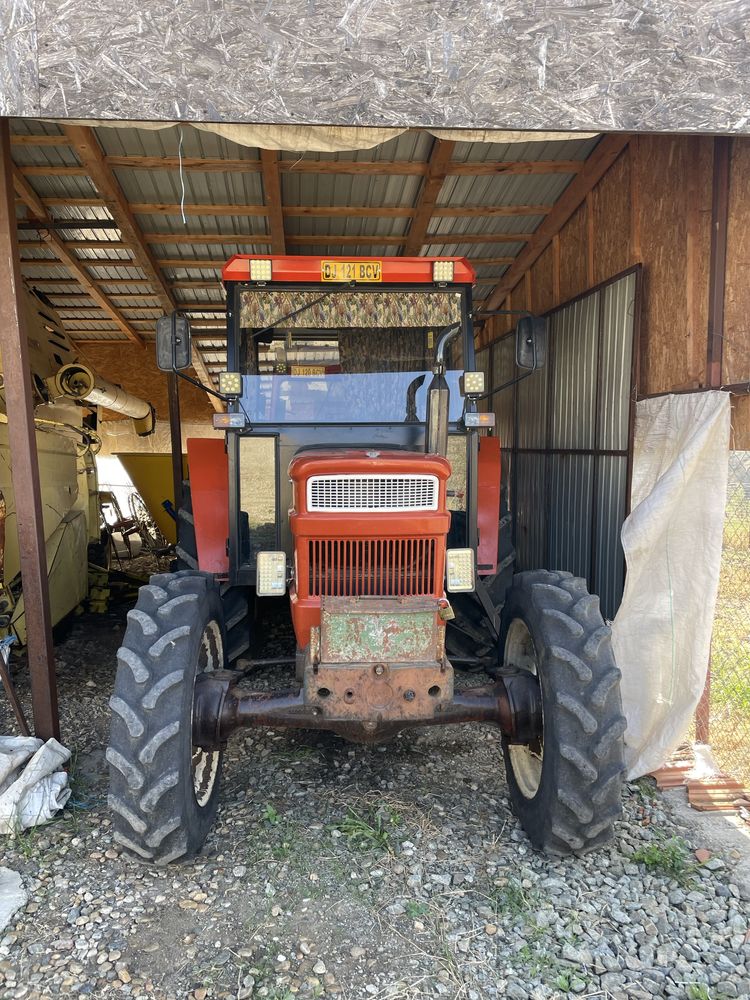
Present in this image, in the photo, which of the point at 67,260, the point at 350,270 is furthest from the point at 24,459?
the point at 67,260

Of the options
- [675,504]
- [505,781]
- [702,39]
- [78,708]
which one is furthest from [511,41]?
[78,708]

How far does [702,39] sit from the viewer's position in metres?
2.44

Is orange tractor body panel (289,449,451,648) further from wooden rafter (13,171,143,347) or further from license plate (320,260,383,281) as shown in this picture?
wooden rafter (13,171,143,347)

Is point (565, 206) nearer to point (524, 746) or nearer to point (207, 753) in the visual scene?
point (524, 746)

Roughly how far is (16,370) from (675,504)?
325 cm

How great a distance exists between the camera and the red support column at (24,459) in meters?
2.96

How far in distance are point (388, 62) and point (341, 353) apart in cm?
129

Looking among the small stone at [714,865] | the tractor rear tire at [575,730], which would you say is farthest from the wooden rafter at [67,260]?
the small stone at [714,865]

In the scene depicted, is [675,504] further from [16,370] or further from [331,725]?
[16,370]

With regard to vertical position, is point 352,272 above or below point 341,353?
above

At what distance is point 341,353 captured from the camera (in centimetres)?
331

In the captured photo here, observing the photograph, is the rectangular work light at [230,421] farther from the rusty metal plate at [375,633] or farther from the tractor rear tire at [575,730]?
the tractor rear tire at [575,730]

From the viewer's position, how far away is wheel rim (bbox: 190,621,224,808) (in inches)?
105

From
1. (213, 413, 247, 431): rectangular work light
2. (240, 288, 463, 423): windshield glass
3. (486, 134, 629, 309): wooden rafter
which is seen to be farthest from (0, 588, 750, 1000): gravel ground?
(486, 134, 629, 309): wooden rafter
